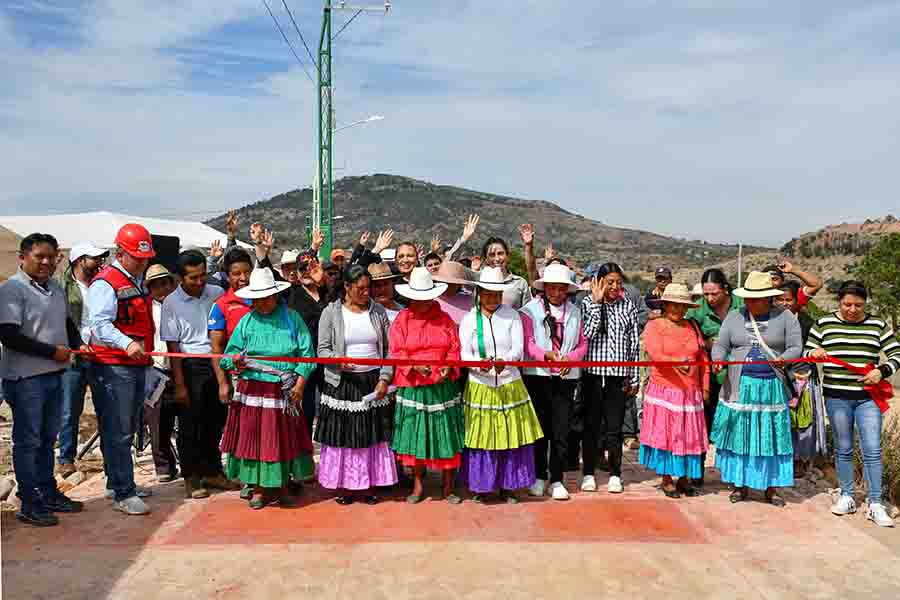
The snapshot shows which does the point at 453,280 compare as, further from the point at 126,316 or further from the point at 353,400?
the point at 126,316

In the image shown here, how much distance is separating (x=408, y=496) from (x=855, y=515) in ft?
11.2

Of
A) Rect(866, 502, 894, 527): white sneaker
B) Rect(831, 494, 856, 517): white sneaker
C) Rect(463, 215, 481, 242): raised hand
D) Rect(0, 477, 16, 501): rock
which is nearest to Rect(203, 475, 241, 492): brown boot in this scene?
Rect(0, 477, 16, 501): rock

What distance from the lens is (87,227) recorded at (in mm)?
17266

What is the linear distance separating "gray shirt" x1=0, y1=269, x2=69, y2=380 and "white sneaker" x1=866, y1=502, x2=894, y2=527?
19.6ft

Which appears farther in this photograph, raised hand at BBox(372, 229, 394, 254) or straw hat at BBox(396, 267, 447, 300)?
raised hand at BBox(372, 229, 394, 254)

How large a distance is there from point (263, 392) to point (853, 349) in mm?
4446

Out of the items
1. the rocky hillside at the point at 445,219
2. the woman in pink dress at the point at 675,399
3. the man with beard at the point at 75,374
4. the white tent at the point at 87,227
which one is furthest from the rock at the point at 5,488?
the rocky hillside at the point at 445,219

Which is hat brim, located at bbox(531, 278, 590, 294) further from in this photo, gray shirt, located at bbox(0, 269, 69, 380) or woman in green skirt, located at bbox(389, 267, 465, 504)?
gray shirt, located at bbox(0, 269, 69, 380)

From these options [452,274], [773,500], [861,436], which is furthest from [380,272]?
[861,436]

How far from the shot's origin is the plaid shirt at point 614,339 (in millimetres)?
6484

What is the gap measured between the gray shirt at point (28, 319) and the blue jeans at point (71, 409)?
1881 millimetres

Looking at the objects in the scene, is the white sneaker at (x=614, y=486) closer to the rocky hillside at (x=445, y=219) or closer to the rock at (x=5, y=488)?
the rock at (x=5, y=488)

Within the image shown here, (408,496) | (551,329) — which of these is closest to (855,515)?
Answer: (551,329)

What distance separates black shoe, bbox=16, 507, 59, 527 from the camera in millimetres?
5629
